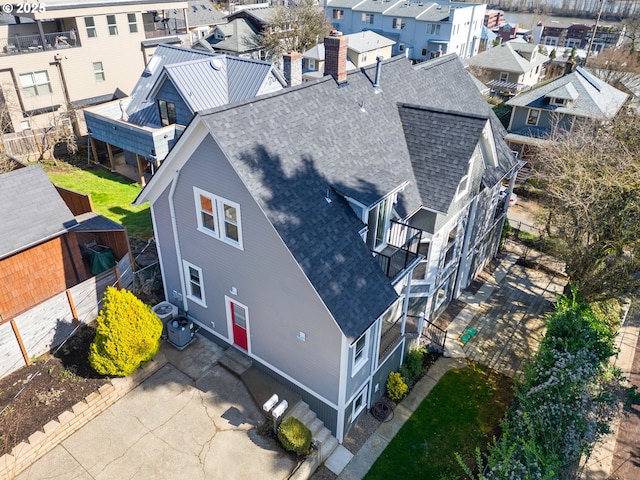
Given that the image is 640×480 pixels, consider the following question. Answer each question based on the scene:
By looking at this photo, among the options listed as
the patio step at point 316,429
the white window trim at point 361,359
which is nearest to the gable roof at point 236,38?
the white window trim at point 361,359

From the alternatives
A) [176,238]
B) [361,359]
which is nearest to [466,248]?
[361,359]

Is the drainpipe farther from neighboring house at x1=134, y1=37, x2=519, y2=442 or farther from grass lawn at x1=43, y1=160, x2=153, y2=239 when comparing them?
neighboring house at x1=134, y1=37, x2=519, y2=442

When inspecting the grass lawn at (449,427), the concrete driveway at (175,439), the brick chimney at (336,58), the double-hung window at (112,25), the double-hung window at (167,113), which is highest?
the brick chimney at (336,58)

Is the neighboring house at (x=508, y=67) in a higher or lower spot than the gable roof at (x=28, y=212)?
lower

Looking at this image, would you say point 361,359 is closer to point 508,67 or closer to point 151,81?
point 151,81

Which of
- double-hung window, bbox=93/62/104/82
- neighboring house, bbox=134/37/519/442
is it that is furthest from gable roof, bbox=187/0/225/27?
neighboring house, bbox=134/37/519/442

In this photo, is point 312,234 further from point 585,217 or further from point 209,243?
point 585,217

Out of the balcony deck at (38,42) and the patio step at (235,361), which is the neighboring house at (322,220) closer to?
the patio step at (235,361)
